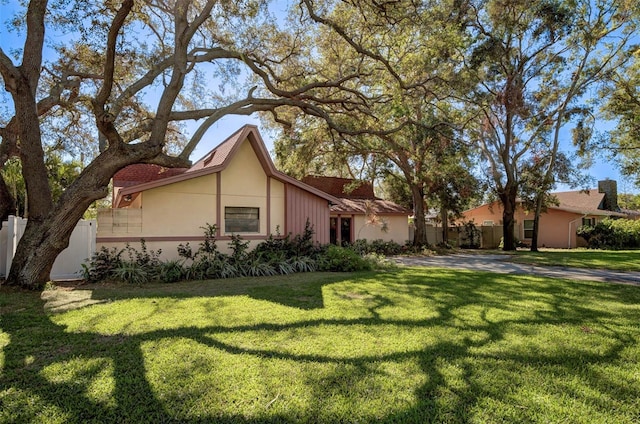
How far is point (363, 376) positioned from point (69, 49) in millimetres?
14070

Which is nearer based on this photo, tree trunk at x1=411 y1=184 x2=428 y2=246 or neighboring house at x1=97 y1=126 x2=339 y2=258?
neighboring house at x1=97 y1=126 x2=339 y2=258

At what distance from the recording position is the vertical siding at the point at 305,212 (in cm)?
1294

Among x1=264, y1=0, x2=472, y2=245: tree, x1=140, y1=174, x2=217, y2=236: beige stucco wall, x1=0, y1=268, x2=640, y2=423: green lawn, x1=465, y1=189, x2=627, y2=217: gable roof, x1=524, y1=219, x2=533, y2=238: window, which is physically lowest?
x1=0, y1=268, x2=640, y2=423: green lawn

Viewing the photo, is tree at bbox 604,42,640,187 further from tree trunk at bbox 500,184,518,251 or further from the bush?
the bush

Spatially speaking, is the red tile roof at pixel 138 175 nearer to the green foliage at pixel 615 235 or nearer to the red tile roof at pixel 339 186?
the red tile roof at pixel 339 186

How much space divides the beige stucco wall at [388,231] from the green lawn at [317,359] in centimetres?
1305

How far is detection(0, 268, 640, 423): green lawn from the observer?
2.75m

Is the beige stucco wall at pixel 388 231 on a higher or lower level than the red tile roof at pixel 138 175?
lower

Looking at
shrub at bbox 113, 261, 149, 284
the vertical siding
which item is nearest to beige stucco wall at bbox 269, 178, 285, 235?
the vertical siding

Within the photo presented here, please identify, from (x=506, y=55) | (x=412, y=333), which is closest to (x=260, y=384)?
(x=412, y=333)

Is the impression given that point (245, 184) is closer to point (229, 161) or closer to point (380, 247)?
point (229, 161)

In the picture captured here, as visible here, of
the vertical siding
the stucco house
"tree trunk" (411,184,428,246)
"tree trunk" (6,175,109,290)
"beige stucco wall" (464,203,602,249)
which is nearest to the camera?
"tree trunk" (6,175,109,290)

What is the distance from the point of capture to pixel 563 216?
25.6m

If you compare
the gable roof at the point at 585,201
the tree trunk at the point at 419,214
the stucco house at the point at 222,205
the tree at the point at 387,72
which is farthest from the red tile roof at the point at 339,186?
the gable roof at the point at 585,201
